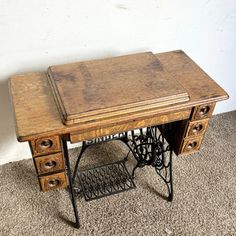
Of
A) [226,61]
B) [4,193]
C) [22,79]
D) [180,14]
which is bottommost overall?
[4,193]

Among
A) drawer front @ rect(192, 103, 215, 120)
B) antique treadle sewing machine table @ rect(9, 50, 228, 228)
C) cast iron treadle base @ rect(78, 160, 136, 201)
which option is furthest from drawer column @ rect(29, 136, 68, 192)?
drawer front @ rect(192, 103, 215, 120)

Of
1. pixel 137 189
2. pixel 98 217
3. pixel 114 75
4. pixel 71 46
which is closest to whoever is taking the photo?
pixel 114 75

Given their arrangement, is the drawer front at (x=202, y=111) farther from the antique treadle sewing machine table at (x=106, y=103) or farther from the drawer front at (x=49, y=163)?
the drawer front at (x=49, y=163)

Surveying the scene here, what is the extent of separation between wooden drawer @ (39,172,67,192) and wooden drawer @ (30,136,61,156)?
4.6 inches

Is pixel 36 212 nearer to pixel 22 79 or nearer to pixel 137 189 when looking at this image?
pixel 137 189

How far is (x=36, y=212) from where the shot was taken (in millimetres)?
1314

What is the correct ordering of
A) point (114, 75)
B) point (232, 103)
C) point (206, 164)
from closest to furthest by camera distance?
point (114, 75), point (206, 164), point (232, 103)

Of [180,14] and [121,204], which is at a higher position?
[180,14]

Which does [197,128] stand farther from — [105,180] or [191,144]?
[105,180]

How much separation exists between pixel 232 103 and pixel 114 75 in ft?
3.84

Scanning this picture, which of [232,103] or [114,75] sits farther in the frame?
[232,103]

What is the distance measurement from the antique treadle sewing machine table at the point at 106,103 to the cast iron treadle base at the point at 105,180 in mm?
248

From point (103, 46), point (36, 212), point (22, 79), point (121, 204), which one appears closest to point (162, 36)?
point (103, 46)

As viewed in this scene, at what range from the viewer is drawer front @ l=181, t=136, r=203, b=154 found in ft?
3.62
